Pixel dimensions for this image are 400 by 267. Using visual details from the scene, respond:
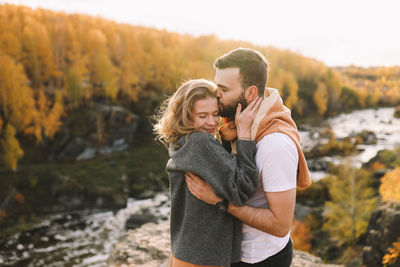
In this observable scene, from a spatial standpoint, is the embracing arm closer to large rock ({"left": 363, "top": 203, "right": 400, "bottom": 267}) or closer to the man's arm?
the man's arm

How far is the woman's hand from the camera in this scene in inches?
88.4

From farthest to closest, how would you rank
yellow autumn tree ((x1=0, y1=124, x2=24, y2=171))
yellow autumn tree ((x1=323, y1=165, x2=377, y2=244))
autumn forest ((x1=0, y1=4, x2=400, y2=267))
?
yellow autumn tree ((x1=0, y1=124, x2=24, y2=171)), autumn forest ((x1=0, y1=4, x2=400, y2=267)), yellow autumn tree ((x1=323, y1=165, x2=377, y2=244))

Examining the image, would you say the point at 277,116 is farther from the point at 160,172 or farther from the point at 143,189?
the point at 160,172

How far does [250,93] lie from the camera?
2352 mm

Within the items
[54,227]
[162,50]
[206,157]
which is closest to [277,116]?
[206,157]

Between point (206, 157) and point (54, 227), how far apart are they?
2172cm

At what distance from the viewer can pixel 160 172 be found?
31750mm

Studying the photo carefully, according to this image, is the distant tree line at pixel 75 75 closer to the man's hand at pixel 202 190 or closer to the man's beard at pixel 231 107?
the man's beard at pixel 231 107

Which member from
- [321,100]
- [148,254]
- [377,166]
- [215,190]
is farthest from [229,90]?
[321,100]

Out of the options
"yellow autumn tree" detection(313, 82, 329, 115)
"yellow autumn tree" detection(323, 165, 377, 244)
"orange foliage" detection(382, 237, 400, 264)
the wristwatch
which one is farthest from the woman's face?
"yellow autumn tree" detection(313, 82, 329, 115)

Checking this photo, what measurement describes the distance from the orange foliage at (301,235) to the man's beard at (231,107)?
1505 centimetres

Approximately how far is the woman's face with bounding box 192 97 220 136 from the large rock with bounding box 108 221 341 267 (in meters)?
4.55

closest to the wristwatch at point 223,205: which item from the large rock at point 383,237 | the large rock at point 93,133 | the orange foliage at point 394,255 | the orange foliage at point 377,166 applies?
the orange foliage at point 394,255

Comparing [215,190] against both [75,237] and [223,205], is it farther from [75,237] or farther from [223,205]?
[75,237]
